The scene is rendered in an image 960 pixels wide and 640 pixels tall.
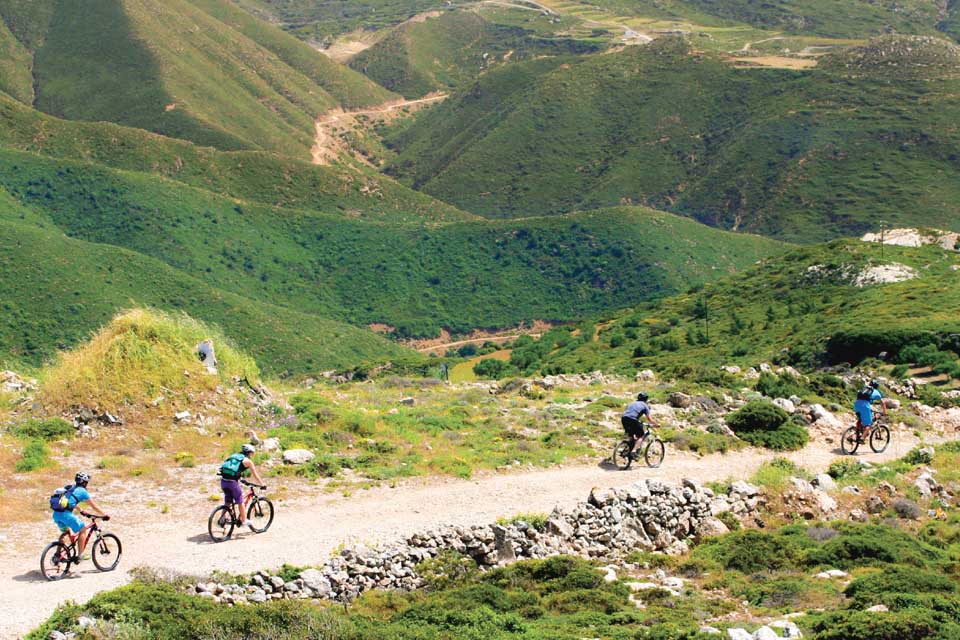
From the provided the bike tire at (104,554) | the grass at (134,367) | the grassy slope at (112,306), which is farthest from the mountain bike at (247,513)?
the grassy slope at (112,306)

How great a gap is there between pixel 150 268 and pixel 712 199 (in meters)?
89.2

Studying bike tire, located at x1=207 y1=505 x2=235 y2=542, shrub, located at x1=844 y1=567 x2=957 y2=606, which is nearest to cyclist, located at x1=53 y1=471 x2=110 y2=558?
bike tire, located at x1=207 y1=505 x2=235 y2=542

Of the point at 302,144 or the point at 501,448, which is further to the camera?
the point at 302,144

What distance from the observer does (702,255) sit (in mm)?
119062

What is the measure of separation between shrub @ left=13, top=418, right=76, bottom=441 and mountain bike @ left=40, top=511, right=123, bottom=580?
19.1 ft

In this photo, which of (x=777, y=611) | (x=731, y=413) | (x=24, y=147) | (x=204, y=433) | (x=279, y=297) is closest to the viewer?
(x=777, y=611)

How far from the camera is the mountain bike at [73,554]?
1587cm

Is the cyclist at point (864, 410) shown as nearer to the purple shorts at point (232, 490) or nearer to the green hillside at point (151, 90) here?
the purple shorts at point (232, 490)

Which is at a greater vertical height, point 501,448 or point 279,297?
point 279,297

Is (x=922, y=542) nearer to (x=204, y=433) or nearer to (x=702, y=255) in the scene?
(x=204, y=433)

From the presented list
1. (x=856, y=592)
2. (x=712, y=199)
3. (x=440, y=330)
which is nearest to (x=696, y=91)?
(x=712, y=199)

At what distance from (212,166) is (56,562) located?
5185 inches

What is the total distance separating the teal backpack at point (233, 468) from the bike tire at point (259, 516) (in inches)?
26.7

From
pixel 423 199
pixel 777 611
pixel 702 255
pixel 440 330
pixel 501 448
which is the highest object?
pixel 423 199
